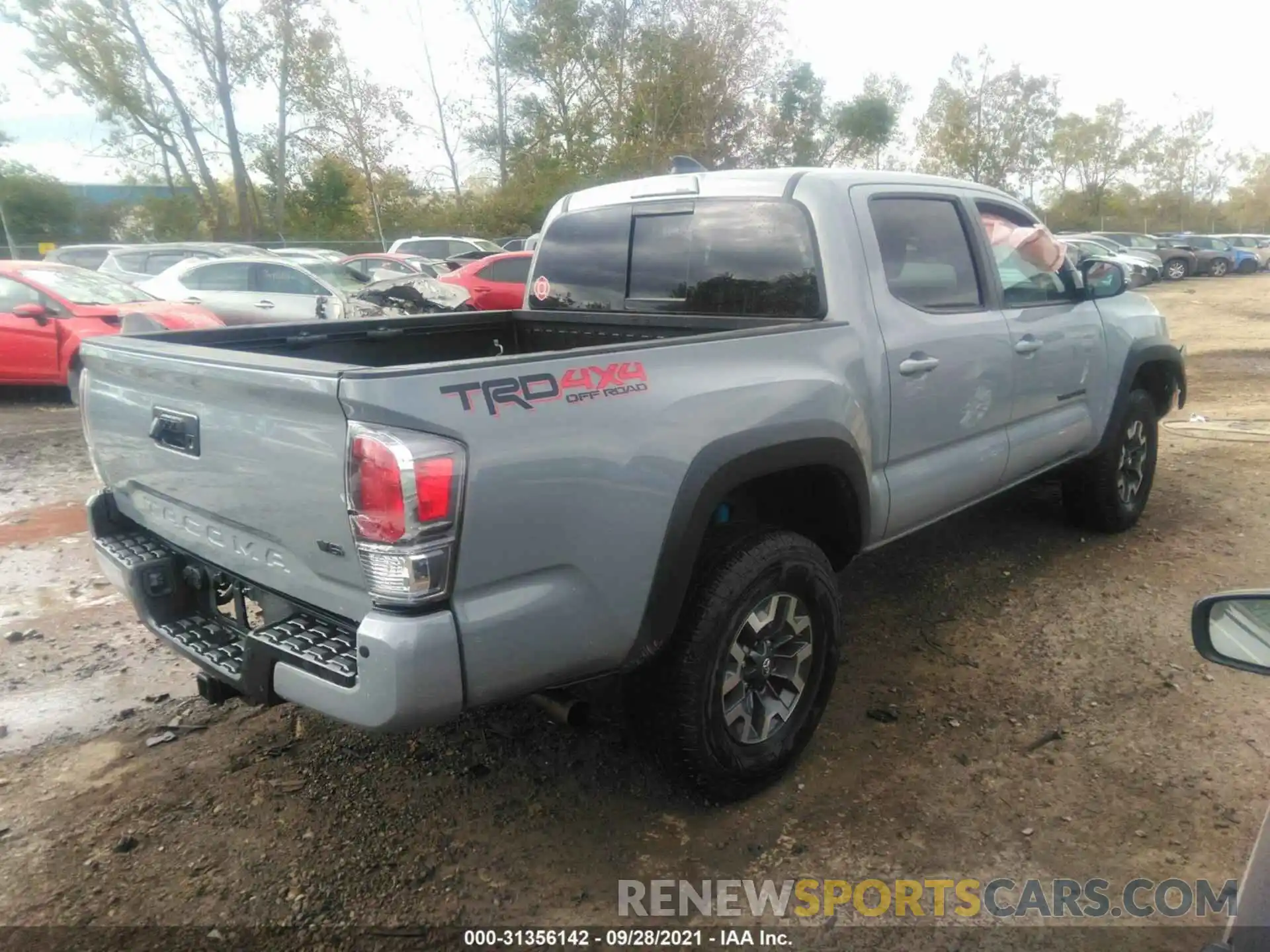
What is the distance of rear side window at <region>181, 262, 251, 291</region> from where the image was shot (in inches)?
470

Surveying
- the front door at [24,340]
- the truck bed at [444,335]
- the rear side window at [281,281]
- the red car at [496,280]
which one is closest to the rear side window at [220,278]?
the rear side window at [281,281]

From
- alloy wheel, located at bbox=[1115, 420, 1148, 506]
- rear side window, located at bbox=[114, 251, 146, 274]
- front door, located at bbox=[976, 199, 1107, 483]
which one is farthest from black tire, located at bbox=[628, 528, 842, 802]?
rear side window, located at bbox=[114, 251, 146, 274]

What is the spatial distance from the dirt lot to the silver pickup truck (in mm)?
376

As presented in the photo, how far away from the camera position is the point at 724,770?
269 centimetres

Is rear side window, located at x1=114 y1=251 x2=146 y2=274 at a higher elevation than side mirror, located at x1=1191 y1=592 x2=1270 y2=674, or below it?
higher

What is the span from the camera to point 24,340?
9125mm

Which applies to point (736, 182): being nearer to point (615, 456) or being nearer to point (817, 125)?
point (615, 456)

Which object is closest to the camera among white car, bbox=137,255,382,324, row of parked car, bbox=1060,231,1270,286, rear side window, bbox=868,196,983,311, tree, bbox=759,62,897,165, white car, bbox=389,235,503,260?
rear side window, bbox=868,196,983,311

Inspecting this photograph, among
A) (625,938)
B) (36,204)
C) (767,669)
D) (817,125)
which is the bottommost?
(625,938)

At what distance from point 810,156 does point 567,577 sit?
44.6 metres

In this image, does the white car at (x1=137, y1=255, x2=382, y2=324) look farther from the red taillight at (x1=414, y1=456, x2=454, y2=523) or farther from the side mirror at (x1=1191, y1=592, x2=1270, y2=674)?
the side mirror at (x1=1191, y1=592, x2=1270, y2=674)

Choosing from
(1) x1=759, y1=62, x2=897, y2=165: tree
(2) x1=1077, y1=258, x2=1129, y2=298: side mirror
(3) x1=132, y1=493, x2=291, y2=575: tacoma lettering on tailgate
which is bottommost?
(3) x1=132, y1=493, x2=291, y2=575: tacoma lettering on tailgate

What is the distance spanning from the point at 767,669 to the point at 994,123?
6050 cm

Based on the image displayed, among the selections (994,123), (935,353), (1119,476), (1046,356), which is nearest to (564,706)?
(935,353)
